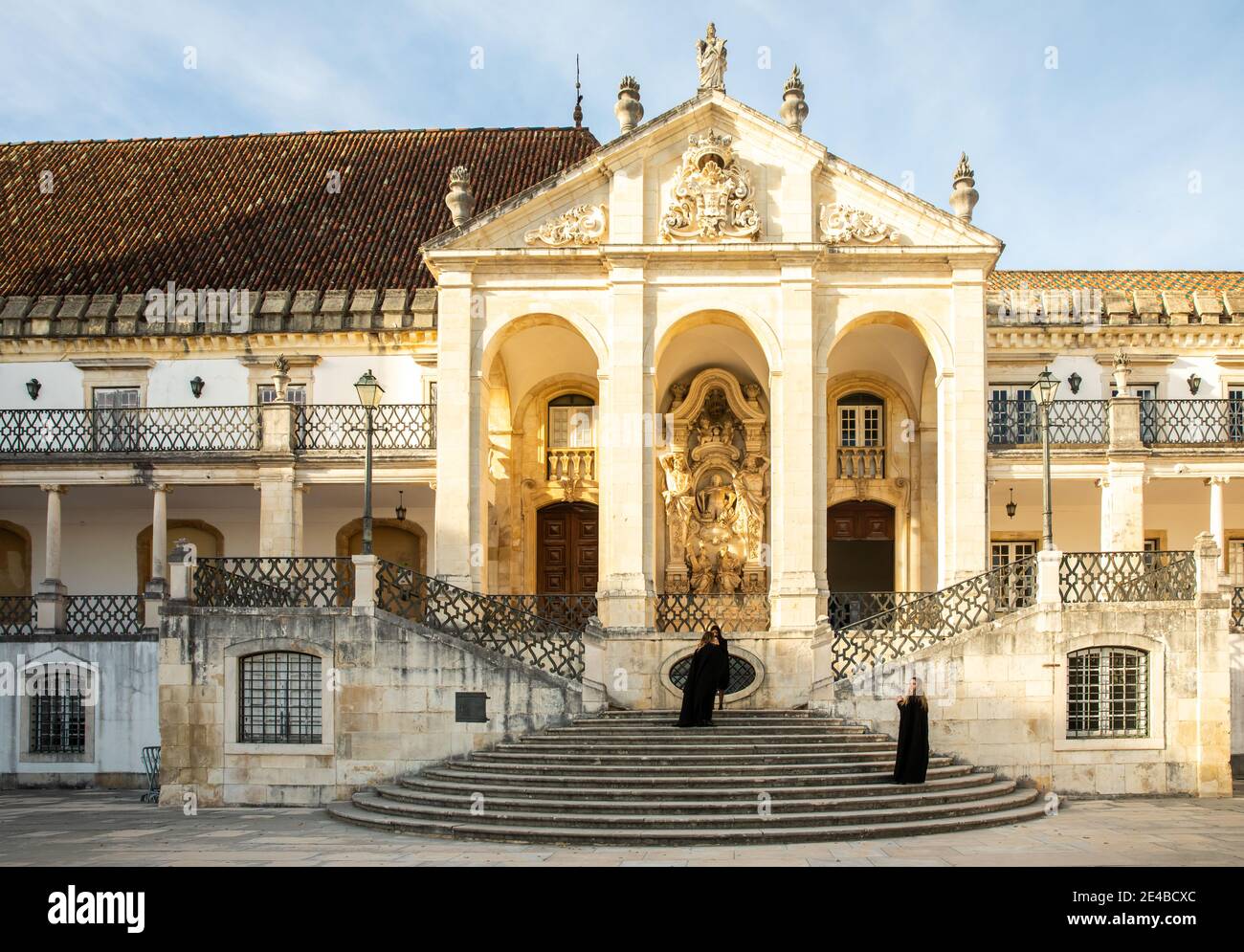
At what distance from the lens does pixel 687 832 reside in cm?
1670

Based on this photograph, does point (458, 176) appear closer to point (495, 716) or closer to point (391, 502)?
point (391, 502)

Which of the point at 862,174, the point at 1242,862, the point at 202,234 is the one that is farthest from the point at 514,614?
the point at 202,234

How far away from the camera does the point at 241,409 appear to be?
91.2 ft

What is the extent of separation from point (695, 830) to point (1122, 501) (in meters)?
12.7

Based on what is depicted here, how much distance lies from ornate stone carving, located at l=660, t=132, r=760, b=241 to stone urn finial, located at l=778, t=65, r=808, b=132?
1.27 meters

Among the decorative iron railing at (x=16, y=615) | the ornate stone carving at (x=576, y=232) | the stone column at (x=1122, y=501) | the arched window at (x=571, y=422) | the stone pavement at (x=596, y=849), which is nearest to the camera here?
the stone pavement at (x=596, y=849)

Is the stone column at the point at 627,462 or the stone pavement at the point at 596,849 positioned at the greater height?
Answer: the stone column at the point at 627,462

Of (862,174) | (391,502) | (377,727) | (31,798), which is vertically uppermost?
(862,174)

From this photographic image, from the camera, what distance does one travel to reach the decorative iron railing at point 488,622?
21547 millimetres

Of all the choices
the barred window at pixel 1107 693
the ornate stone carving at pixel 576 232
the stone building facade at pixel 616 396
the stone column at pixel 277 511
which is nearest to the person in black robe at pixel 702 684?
the stone building facade at pixel 616 396

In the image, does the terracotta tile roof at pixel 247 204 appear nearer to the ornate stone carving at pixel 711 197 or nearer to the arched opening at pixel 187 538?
the arched opening at pixel 187 538

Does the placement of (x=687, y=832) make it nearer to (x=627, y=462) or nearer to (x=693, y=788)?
(x=693, y=788)

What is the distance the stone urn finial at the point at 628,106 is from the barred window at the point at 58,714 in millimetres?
14719

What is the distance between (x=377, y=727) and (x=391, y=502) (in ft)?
28.8
